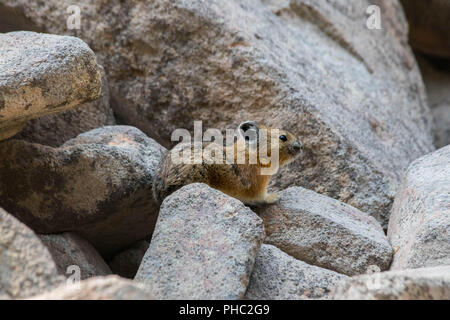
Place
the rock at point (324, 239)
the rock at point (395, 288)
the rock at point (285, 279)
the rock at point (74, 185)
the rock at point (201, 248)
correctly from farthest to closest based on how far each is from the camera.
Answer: the rock at point (74, 185)
the rock at point (324, 239)
the rock at point (285, 279)
the rock at point (201, 248)
the rock at point (395, 288)

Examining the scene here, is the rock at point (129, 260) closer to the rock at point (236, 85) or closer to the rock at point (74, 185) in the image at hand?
the rock at point (74, 185)

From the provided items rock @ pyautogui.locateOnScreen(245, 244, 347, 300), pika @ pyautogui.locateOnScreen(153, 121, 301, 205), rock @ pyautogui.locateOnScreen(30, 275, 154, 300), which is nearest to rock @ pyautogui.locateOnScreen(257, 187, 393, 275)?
pika @ pyautogui.locateOnScreen(153, 121, 301, 205)

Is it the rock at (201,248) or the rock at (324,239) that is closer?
the rock at (201,248)

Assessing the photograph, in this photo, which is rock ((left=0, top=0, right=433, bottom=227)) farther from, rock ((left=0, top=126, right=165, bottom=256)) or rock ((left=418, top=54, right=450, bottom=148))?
rock ((left=418, top=54, right=450, bottom=148))

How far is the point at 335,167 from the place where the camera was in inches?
257

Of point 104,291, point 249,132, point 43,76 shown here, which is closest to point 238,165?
point 249,132

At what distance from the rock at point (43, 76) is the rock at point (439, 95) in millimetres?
7085

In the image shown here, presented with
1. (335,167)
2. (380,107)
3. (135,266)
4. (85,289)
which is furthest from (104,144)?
(380,107)

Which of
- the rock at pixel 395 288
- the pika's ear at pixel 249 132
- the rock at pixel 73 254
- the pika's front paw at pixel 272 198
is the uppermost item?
the rock at pixel 395 288

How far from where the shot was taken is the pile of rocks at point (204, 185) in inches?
154

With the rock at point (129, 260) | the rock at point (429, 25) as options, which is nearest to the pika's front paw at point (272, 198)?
the rock at point (129, 260)

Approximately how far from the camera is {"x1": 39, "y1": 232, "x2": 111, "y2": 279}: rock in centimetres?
517

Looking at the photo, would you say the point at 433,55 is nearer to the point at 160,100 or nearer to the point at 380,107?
the point at 380,107

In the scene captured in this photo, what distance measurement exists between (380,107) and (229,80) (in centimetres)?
231
